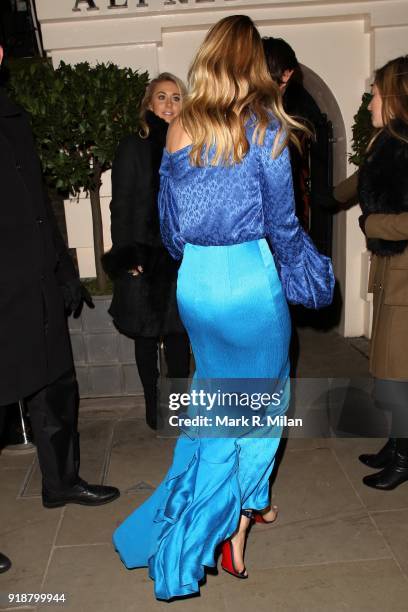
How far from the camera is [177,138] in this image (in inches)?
85.0

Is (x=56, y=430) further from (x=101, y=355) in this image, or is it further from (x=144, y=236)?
(x=101, y=355)

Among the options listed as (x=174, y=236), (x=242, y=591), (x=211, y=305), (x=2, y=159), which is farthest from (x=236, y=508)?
(x=2, y=159)

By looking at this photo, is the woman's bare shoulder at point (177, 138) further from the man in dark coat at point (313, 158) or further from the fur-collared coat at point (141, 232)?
the man in dark coat at point (313, 158)

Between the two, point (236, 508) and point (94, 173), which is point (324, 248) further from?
point (236, 508)

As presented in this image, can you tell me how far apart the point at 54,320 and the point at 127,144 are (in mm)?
1245

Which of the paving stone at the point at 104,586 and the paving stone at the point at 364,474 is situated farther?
the paving stone at the point at 364,474

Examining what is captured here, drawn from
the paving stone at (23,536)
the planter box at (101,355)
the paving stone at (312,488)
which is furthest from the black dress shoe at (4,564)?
the planter box at (101,355)

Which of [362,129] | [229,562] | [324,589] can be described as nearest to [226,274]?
[229,562]

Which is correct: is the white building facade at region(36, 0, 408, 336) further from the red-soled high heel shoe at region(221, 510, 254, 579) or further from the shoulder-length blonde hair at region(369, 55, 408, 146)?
the red-soled high heel shoe at region(221, 510, 254, 579)

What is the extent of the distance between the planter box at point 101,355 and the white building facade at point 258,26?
1.42 meters

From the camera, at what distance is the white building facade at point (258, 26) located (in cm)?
504

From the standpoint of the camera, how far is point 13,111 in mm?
2662

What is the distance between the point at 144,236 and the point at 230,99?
1.60 meters

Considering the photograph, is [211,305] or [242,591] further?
[242,591]
